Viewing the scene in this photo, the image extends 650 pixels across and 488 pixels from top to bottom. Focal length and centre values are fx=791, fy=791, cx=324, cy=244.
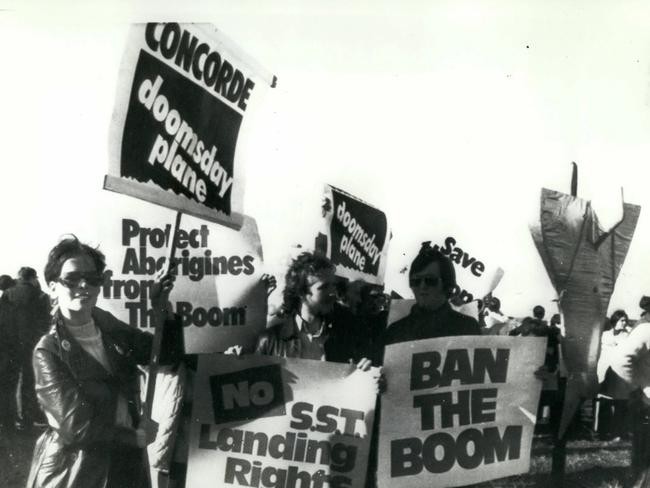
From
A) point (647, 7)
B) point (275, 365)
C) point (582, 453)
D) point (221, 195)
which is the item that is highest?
point (647, 7)

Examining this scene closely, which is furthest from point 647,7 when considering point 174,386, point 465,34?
point 174,386

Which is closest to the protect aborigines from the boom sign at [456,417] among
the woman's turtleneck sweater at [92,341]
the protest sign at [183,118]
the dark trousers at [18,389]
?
the protest sign at [183,118]

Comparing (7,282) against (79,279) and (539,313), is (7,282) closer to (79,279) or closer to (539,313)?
(79,279)

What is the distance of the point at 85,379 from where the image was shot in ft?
11.4

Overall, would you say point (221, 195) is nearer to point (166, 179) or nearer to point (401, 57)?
point (166, 179)

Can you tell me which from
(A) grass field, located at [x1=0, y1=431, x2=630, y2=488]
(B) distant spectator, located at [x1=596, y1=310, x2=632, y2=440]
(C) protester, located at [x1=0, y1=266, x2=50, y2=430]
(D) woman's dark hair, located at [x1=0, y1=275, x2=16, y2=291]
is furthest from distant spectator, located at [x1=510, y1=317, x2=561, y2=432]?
(D) woman's dark hair, located at [x1=0, y1=275, x2=16, y2=291]

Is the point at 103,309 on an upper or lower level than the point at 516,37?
lower

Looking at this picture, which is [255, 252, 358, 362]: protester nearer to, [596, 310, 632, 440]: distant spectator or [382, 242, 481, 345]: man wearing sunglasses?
[382, 242, 481, 345]: man wearing sunglasses

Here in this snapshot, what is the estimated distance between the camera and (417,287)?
3746 millimetres

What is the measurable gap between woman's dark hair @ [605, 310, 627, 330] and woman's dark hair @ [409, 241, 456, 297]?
2.90 feet

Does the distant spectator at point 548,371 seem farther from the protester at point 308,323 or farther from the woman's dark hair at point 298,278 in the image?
the woman's dark hair at point 298,278

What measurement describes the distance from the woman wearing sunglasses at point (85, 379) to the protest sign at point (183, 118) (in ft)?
1.26

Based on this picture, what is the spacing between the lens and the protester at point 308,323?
3.61 m

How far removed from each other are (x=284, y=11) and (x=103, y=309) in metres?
1.60
